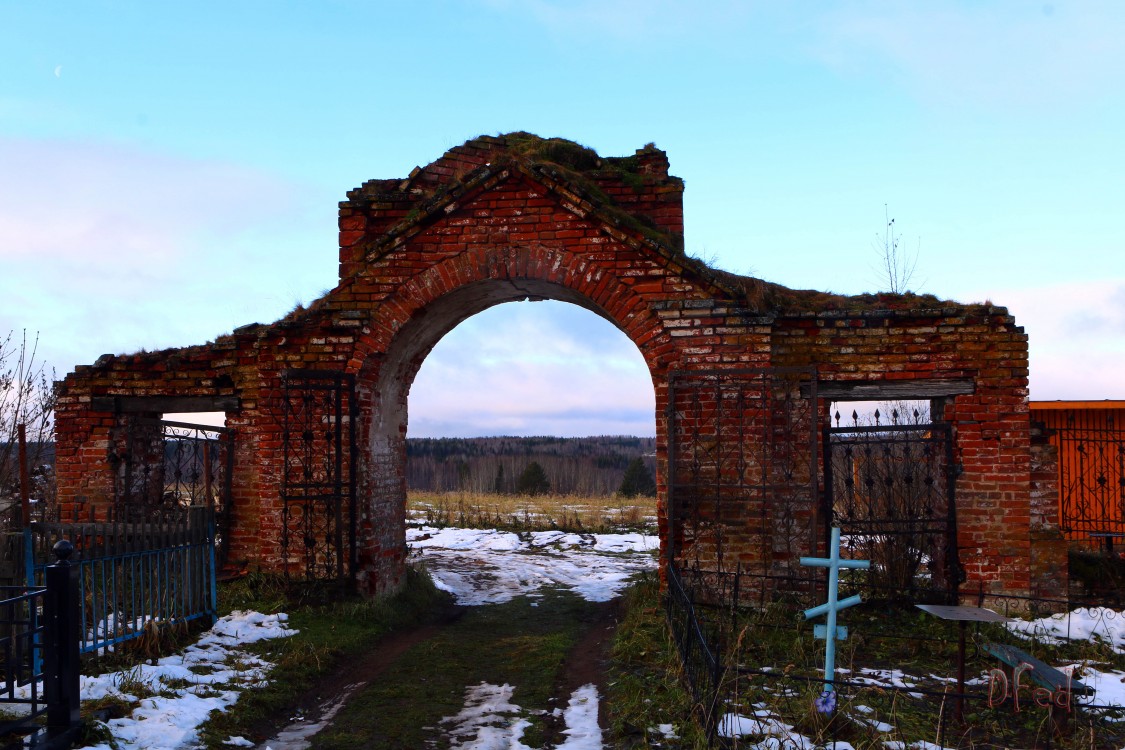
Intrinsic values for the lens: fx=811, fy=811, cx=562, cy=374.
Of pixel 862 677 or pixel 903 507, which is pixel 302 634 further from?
pixel 903 507

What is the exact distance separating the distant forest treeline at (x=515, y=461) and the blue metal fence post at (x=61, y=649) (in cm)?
3708

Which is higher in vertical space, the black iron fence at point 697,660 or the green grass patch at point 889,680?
the black iron fence at point 697,660

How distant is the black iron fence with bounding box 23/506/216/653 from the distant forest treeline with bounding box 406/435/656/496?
34.4 metres

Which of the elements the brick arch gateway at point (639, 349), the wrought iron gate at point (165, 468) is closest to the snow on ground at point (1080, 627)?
the brick arch gateway at point (639, 349)

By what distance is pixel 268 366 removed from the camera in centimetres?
973

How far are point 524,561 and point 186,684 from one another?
28.6 feet

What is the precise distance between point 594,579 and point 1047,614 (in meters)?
6.24

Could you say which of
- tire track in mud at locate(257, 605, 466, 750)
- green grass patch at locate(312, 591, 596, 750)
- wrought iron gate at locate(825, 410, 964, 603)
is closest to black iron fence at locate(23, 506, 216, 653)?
tire track in mud at locate(257, 605, 466, 750)

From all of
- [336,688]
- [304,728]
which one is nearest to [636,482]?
[336,688]

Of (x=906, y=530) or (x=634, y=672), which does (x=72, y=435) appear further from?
(x=906, y=530)

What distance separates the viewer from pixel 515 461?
64062mm

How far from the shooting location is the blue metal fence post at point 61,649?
5.12 m

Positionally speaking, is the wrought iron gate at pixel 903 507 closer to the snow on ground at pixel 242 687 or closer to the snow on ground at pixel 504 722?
the snow on ground at pixel 242 687

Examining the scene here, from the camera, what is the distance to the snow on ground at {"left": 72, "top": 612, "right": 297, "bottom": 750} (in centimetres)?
539
